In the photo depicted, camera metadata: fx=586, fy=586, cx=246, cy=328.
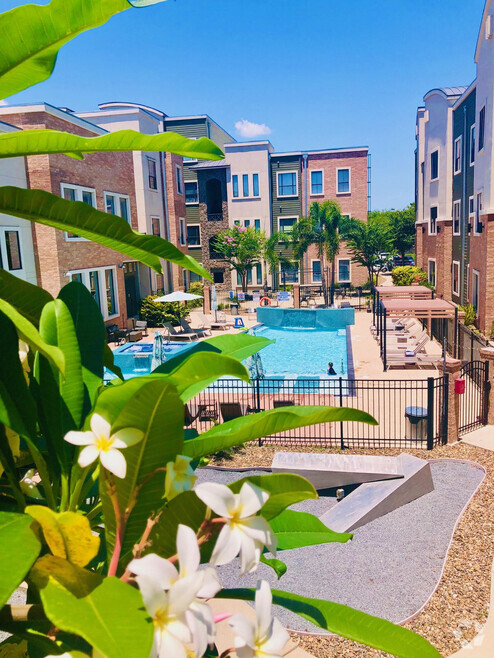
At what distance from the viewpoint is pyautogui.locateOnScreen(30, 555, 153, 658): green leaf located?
1.02 metres

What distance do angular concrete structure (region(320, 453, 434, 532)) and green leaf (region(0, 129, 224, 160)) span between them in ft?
29.0

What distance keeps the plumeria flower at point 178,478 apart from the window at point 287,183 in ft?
168

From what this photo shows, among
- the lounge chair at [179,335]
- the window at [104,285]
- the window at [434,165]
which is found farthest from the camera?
the window at [434,165]

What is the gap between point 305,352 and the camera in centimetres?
2842

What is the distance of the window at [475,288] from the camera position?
2627 cm

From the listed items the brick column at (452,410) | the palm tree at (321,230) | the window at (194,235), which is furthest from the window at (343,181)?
the brick column at (452,410)

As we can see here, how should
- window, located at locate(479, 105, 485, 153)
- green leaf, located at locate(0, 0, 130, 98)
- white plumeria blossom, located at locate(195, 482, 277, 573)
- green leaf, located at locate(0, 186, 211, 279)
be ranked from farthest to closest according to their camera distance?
window, located at locate(479, 105, 485, 153), green leaf, located at locate(0, 186, 211, 279), green leaf, located at locate(0, 0, 130, 98), white plumeria blossom, located at locate(195, 482, 277, 573)

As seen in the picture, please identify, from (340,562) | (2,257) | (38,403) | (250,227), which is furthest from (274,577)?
(250,227)

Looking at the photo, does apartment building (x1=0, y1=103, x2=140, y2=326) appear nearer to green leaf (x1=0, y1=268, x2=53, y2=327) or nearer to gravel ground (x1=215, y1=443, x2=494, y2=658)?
gravel ground (x1=215, y1=443, x2=494, y2=658)

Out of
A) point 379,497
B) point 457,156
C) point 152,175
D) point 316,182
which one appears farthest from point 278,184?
point 379,497

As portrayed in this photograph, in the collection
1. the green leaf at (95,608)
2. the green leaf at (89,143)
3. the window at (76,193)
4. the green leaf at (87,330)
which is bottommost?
the green leaf at (95,608)

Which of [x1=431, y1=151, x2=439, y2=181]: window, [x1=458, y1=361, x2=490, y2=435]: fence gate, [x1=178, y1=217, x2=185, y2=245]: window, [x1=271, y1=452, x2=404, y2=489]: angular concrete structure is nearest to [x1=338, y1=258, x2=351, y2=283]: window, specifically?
[x1=431, y1=151, x2=439, y2=181]: window

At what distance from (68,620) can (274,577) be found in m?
8.33

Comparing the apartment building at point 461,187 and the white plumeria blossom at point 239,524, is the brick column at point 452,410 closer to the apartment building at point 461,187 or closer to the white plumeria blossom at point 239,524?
the apartment building at point 461,187
